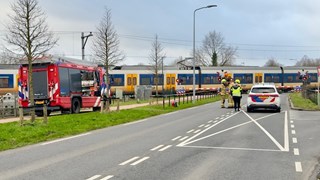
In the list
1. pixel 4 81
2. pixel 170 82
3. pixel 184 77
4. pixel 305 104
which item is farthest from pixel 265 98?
pixel 184 77

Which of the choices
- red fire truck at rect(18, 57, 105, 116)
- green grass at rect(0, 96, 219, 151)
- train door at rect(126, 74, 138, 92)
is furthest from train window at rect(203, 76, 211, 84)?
green grass at rect(0, 96, 219, 151)

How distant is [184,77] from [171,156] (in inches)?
1811

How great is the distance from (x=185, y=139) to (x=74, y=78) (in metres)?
12.4

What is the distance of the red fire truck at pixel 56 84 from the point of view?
21.8m

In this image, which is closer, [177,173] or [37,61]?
[177,173]

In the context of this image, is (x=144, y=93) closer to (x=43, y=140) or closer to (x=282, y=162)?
(x=43, y=140)

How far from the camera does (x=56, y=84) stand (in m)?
21.8

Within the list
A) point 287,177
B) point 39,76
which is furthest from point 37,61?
point 287,177

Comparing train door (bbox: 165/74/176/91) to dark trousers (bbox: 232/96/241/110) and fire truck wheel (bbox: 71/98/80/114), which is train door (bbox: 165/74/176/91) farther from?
fire truck wheel (bbox: 71/98/80/114)

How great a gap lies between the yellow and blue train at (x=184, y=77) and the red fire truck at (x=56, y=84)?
21.2 metres

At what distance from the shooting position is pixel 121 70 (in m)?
51.2

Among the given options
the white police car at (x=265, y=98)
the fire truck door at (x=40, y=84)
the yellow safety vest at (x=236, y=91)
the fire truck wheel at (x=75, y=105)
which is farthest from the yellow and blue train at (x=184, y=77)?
the fire truck door at (x=40, y=84)

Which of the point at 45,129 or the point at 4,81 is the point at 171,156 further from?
the point at 4,81

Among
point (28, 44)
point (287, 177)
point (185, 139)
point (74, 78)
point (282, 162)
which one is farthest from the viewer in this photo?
point (74, 78)
